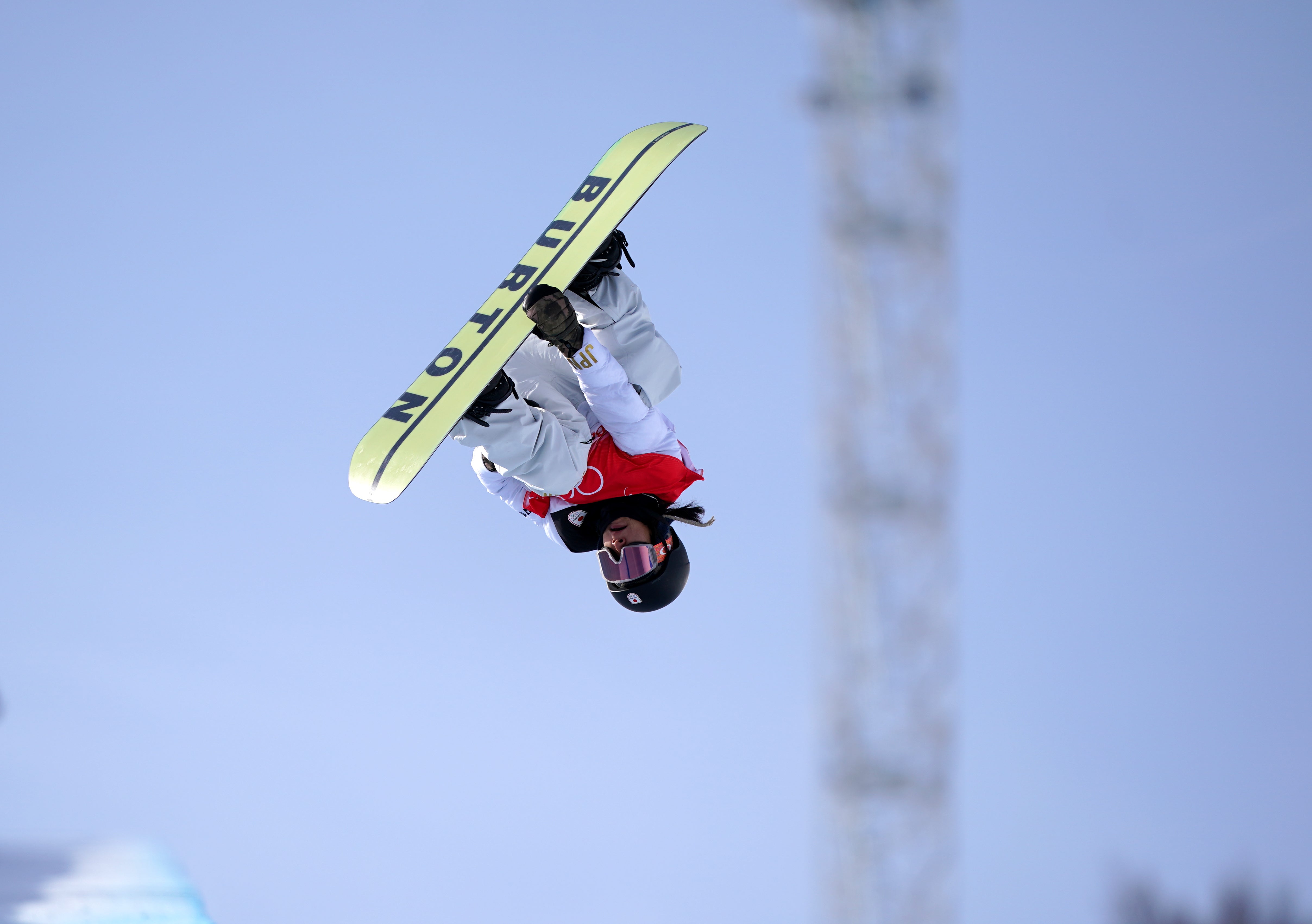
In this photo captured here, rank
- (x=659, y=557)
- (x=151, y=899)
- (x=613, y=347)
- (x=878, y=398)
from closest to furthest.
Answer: (x=613, y=347) < (x=659, y=557) < (x=151, y=899) < (x=878, y=398)

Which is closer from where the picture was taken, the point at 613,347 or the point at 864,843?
the point at 613,347

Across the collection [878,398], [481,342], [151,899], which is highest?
[878,398]

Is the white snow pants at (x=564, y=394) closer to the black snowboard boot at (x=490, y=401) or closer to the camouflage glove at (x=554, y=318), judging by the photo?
the black snowboard boot at (x=490, y=401)

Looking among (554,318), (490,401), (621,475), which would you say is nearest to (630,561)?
(621,475)

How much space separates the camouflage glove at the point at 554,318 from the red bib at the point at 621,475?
750 millimetres

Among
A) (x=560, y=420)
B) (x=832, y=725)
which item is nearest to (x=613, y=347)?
(x=560, y=420)

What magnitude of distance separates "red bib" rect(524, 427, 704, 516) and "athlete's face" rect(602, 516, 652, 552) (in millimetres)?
103

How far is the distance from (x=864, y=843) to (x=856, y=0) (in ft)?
25.5

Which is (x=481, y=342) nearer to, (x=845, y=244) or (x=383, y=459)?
(x=383, y=459)

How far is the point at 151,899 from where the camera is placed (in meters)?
8.60

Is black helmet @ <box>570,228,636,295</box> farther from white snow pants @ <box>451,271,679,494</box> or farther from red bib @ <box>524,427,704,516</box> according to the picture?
red bib @ <box>524,427,704,516</box>

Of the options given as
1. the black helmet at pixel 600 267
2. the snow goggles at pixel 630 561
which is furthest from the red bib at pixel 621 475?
the black helmet at pixel 600 267

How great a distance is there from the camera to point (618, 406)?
13.9ft

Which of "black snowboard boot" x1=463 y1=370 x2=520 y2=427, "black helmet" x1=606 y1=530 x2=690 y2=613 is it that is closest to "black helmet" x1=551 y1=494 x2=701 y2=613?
"black helmet" x1=606 y1=530 x2=690 y2=613
